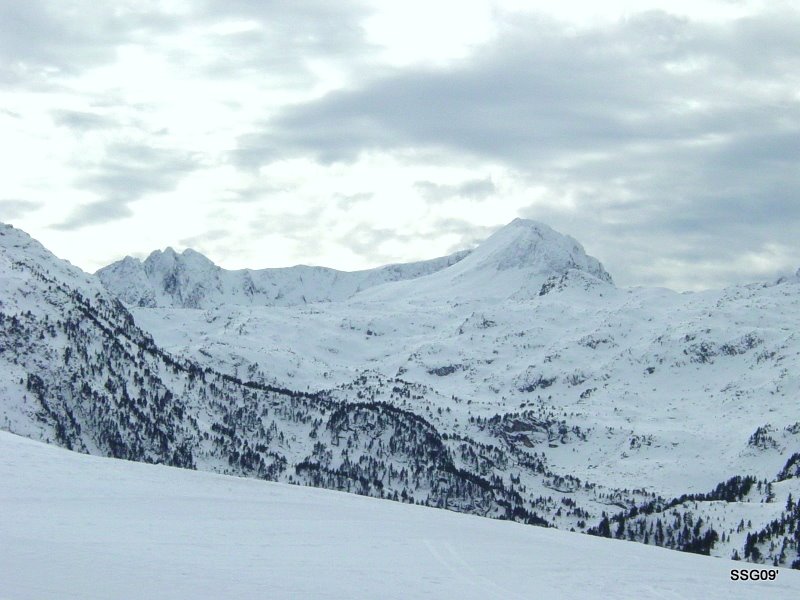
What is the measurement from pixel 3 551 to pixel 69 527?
7.99m

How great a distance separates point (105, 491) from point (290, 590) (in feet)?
94.6

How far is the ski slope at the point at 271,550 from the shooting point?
4044 cm

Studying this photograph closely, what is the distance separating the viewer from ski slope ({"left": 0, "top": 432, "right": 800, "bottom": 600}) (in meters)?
40.4

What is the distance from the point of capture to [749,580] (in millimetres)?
53469

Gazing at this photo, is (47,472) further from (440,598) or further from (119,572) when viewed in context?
(440,598)

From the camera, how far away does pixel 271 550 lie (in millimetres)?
49250

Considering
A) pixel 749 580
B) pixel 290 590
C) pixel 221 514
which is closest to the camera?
pixel 290 590

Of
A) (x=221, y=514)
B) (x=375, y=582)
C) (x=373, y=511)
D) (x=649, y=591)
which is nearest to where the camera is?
(x=375, y=582)

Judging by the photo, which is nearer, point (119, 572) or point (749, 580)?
point (119, 572)

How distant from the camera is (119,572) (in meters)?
40.4

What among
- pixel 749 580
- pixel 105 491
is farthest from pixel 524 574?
pixel 105 491

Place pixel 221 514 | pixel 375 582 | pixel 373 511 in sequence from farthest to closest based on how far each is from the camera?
pixel 373 511
pixel 221 514
pixel 375 582

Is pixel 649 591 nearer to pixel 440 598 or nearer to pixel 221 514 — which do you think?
pixel 440 598

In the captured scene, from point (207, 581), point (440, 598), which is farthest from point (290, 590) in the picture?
point (440, 598)
